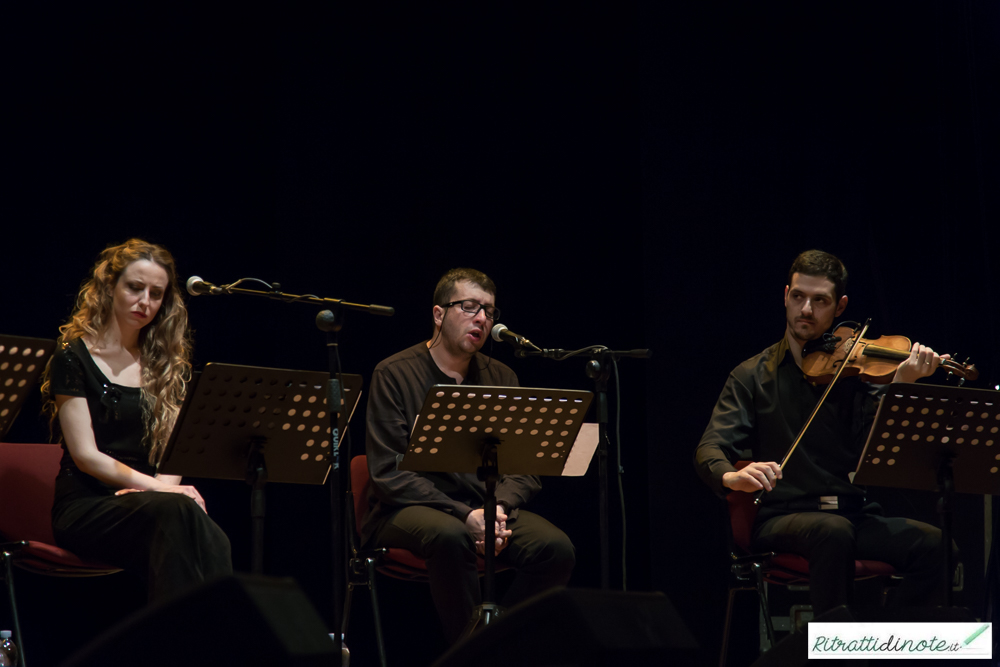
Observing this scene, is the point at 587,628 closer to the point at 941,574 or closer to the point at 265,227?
the point at 941,574

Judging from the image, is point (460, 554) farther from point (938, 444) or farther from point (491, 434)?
point (938, 444)

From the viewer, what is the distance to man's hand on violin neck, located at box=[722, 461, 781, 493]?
3.39m

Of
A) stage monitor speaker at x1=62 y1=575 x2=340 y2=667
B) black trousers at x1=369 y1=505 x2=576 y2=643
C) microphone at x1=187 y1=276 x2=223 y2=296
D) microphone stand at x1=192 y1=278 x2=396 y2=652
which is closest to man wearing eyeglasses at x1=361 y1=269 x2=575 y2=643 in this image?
black trousers at x1=369 y1=505 x2=576 y2=643

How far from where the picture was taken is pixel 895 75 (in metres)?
4.52

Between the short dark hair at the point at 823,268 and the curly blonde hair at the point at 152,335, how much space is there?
2267 millimetres

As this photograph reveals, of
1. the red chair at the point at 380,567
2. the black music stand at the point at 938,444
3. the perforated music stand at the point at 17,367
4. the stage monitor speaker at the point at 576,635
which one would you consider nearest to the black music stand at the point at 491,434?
the red chair at the point at 380,567

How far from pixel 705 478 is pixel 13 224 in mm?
2787

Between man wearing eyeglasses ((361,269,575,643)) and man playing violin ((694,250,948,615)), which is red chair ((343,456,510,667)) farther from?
man playing violin ((694,250,948,615))

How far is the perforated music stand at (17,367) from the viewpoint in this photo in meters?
2.62

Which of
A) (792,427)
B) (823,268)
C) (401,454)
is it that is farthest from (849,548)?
(401,454)

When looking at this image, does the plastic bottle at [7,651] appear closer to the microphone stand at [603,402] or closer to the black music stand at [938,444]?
the microphone stand at [603,402]

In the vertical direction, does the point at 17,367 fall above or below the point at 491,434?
above

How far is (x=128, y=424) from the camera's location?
3.36m

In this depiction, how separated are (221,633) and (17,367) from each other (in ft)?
5.35
